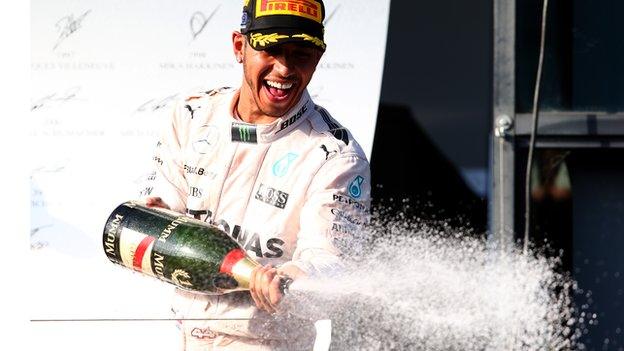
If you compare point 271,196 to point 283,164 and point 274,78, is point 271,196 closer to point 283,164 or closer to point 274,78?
point 283,164

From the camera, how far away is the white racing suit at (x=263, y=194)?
334cm

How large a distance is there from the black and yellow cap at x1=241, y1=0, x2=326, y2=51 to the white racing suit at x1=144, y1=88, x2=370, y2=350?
185mm

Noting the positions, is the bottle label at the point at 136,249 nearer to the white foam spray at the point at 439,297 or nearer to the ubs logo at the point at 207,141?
the ubs logo at the point at 207,141

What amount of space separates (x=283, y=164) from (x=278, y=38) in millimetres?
331

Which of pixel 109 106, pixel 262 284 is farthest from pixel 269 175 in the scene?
pixel 109 106

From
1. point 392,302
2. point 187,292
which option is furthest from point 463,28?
point 187,292

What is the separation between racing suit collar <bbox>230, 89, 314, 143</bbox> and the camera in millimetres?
3465

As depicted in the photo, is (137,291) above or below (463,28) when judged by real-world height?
below

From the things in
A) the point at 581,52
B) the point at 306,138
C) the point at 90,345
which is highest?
the point at 581,52

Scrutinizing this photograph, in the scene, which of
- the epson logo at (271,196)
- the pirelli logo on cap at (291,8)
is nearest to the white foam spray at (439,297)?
the epson logo at (271,196)

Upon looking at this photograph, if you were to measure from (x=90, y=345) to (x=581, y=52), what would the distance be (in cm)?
160

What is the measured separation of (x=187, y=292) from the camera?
3.41m

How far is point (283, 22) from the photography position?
10.9ft

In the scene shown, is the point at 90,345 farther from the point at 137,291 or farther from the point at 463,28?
the point at 463,28
